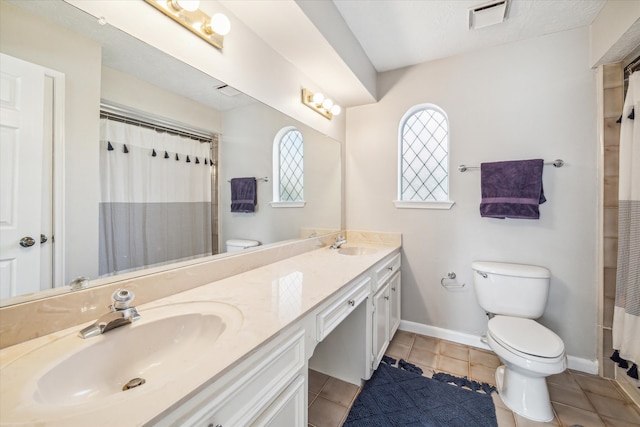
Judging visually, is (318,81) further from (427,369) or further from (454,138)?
(427,369)

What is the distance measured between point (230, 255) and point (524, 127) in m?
2.22

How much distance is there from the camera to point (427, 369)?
184 centimetres

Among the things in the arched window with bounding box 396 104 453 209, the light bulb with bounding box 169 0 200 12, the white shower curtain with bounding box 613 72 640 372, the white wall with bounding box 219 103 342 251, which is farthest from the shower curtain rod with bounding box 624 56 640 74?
the light bulb with bounding box 169 0 200 12

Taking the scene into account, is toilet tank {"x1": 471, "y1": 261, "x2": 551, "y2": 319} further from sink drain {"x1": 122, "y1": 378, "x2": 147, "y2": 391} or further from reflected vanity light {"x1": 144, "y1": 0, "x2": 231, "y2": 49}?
reflected vanity light {"x1": 144, "y1": 0, "x2": 231, "y2": 49}

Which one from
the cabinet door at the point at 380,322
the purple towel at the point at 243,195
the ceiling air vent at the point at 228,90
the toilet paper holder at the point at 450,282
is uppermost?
the ceiling air vent at the point at 228,90

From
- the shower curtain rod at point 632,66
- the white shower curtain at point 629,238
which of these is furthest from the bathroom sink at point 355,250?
the shower curtain rod at point 632,66

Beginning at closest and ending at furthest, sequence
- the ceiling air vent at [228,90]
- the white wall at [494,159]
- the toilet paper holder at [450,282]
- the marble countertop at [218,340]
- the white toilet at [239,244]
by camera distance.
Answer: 1. the marble countertop at [218,340]
2. the ceiling air vent at [228,90]
3. the white toilet at [239,244]
4. the white wall at [494,159]
5. the toilet paper holder at [450,282]

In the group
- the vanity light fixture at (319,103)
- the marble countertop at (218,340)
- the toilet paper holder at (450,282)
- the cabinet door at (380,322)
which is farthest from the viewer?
the toilet paper holder at (450,282)

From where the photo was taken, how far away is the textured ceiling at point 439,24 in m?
1.60

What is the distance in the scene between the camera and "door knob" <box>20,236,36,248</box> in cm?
73

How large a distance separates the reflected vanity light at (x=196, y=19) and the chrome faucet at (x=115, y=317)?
1045mm

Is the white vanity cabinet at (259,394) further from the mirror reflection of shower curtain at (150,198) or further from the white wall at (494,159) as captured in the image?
the white wall at (494,159)

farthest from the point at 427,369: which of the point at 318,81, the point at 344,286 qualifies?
the point at 318,81

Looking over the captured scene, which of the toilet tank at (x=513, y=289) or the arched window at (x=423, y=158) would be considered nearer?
the toilet tank at (x=513, y=289)
